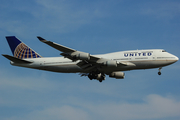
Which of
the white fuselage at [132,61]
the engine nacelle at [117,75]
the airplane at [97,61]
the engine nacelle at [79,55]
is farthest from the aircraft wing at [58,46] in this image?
the engine nacelle at [117,75]

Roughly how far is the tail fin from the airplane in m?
0.91

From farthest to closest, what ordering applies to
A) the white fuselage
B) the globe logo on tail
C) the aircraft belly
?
the globe logo on tail → the aircraft belly → the white fuselage

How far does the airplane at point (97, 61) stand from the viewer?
1618 inches

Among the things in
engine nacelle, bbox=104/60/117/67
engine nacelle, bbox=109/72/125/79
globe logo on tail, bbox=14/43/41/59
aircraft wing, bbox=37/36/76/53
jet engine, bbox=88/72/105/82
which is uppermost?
globe logo on tail, bbox=14/43/41/59

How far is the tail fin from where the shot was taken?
49.2 m

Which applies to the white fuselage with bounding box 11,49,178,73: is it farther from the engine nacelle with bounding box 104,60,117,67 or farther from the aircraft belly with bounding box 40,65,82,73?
the engine nacelle with bounding box 104,60,117,67

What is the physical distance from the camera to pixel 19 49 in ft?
165

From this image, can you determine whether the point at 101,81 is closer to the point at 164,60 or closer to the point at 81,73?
the point at 81,73

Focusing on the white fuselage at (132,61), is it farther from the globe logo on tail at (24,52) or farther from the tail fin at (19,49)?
the tail fin at (19,49)

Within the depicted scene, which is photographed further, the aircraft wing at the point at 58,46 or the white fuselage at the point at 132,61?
the white fuselage at the point at 132,61

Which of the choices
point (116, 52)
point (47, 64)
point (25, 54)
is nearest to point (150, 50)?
point (116, 52)

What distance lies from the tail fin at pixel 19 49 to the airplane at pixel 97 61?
3.00 ft

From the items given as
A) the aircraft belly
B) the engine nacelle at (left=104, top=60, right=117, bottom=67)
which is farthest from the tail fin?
the engine nacelle at (left=104, top=60, right=117, bottom=67)

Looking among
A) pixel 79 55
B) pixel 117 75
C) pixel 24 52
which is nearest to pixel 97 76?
pixel 117 75
